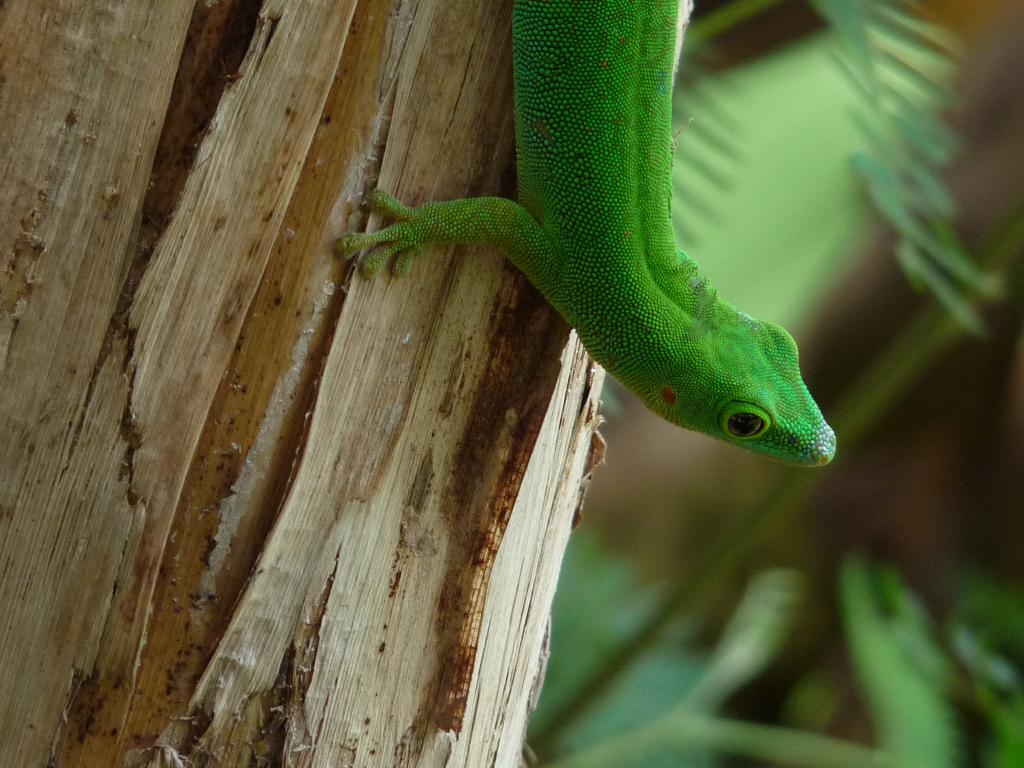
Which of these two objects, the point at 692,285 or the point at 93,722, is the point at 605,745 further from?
the point at 93,722

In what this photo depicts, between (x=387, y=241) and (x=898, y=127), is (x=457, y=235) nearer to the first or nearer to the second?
(x=387, y=241)

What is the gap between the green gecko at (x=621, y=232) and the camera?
169cm

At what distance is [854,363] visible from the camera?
5.45 metres

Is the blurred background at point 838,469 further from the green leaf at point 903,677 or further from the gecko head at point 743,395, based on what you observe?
the gecko head at point 743,395

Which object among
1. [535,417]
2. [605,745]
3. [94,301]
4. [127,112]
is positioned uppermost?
[127,112]

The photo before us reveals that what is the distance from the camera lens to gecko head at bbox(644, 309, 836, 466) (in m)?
1.99

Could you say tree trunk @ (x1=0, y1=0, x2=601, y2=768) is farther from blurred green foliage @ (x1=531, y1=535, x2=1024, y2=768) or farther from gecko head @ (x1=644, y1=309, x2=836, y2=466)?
blurred green foliage @ (x1=531, y1=535, x2=1024, y2=768)

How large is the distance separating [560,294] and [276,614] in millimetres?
769

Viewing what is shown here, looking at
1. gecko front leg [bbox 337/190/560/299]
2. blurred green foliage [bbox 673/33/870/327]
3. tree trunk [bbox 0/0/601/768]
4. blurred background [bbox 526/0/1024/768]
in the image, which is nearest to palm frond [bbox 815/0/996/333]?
blurred background [bbox 526/0/1024/768]

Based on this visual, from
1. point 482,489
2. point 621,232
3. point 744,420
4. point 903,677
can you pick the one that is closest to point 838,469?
point 903,677

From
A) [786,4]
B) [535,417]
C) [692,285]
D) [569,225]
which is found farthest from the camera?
[786,4]

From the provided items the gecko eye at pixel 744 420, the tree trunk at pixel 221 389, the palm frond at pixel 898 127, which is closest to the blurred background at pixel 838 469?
the palm frond at pixel 898 127

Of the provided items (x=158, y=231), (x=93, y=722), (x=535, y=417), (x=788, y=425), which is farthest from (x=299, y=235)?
(x=788, y=425)

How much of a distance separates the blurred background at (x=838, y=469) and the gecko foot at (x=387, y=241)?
118 cm
